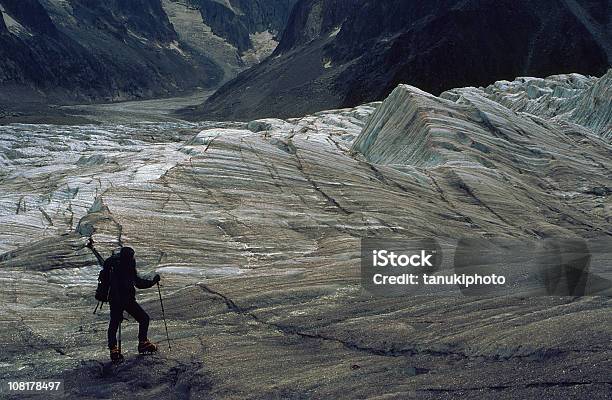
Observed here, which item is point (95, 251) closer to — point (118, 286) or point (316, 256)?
point (316, 256)

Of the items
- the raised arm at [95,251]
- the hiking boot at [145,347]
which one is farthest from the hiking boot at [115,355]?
the raised arm at [95,251]

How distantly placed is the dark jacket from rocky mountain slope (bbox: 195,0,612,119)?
92.3m

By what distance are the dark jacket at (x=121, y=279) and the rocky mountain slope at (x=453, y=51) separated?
92.3 metres

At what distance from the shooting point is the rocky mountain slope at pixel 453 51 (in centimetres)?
9981

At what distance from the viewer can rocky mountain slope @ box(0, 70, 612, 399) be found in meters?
8.93

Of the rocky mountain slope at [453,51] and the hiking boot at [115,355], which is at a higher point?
the rocky mountain slope at [453,51]

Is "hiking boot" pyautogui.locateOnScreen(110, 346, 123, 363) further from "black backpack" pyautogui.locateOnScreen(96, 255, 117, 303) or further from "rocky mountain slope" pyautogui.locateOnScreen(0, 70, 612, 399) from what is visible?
"black backpack" pyautogui.locateOnScreen(96, 255, 117, 303)

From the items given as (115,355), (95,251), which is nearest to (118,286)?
(115,355)

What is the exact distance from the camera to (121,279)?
980 cm

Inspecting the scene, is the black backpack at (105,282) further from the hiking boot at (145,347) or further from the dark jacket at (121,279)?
the hiking boot at (145,347)

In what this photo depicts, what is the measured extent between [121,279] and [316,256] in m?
7.83

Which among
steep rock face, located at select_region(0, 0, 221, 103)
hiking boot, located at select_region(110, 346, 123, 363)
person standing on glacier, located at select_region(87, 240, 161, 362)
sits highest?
steep rock face, located at select_region(0, 0, 221, 103)

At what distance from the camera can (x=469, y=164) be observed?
27.5 m

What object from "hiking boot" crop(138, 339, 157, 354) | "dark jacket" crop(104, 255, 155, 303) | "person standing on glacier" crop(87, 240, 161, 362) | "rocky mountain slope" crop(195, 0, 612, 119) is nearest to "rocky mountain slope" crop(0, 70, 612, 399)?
"hiking boot" crop(138, 339, 157, 354)
